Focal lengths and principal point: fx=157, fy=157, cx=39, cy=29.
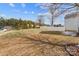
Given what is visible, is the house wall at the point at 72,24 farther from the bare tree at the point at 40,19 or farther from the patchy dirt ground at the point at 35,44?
the bare tree at the point at 40,19

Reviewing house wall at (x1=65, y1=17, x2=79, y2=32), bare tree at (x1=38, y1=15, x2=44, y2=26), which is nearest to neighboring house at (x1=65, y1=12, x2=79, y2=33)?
house wall at (x1=65, y1=17, x2=79, y2=32)

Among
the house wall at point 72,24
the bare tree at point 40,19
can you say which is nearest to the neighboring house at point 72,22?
the house wall at point 72,24

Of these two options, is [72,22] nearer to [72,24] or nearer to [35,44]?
[72,24]

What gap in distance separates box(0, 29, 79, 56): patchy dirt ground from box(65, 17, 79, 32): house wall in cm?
9

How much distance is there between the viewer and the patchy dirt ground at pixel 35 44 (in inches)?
61.6

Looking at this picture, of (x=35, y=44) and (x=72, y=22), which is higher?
(x=72, y=22)

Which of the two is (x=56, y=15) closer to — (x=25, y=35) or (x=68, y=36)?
(x=68, y=36)

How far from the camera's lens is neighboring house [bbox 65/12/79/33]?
160cm

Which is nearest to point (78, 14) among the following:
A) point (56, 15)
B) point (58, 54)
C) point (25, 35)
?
point (56, 15)

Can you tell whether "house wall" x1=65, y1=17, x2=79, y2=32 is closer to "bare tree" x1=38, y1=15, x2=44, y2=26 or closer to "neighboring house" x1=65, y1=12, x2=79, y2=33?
"neighboring house" x1=65, y1=12, x2=79, y2=33

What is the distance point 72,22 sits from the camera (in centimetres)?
161

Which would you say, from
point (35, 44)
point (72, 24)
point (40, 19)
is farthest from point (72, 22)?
point (35, 44)

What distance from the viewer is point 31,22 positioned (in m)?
1.61

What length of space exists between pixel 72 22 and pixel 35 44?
44cm
